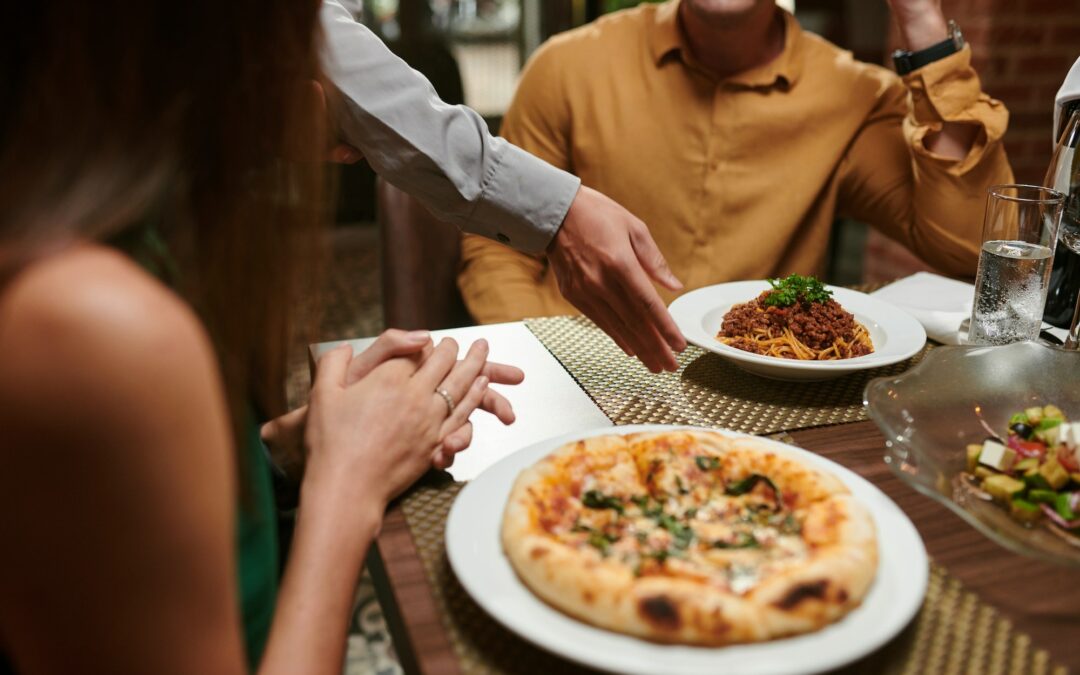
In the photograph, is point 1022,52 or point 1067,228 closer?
point 1067,228

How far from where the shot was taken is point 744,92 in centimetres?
216

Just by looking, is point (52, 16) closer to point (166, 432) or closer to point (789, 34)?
point (166, 432)

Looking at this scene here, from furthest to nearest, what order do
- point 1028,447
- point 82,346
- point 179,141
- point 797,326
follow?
point 797,326
point 1028,447
point 179,141
point 82,346

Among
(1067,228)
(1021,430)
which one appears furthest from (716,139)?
(1021,430)

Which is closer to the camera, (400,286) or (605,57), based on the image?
(400,286)

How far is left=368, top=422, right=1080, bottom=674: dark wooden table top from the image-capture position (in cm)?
75

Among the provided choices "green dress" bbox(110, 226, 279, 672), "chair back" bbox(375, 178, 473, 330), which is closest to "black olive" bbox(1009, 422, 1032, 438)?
"green dress" bbox(110, 226, 279, 672)

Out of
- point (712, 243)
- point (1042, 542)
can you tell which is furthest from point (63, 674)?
point (712, 243)

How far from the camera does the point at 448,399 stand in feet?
3.52

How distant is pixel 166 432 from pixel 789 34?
198 cm

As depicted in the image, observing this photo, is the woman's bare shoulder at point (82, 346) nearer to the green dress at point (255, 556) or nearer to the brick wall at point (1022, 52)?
the green dress at point (255, 556)

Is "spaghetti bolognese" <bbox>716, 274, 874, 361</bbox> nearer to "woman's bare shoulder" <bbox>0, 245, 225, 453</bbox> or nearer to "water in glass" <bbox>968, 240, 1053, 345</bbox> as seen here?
"water in glass" <bbox>968, 240, 1053, 345</bbox>

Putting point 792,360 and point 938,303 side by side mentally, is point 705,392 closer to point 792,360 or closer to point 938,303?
point 792,360

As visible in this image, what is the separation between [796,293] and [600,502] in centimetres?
66
